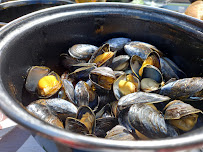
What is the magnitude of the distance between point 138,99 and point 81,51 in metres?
0.44

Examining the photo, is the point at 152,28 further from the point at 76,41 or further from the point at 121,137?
the point at 121,137

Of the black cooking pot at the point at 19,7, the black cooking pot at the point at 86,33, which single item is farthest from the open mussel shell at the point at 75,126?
the black cooking pot at the point at 19,7

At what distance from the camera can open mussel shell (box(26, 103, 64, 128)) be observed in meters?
0.70

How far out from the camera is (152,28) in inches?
41.0

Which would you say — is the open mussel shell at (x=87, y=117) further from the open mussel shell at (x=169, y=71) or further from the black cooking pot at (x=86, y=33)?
the open mussel shell at (x=169, y=71)

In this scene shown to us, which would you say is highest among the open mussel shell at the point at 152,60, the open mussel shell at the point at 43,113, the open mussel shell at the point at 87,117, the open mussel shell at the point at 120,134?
the open mussel shell at the point at 152,60

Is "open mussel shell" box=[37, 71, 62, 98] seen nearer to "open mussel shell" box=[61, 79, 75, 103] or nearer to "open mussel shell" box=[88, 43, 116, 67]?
"open mussel shell" box=[61, 79, 75, 103]

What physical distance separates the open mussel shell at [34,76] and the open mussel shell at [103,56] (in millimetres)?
275

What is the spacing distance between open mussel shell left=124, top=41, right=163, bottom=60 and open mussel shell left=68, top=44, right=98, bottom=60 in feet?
0.67

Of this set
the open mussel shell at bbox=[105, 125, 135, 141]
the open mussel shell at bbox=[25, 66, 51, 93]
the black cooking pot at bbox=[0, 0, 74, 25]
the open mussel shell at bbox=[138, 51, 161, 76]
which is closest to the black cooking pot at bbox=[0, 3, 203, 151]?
the open mussel shell at bbox=[25, 66, 51, 93]

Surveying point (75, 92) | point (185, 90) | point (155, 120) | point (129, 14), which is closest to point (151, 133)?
point (155, 120)

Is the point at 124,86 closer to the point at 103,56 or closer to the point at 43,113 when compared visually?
the point at 103,56

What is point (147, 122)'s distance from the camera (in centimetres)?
69

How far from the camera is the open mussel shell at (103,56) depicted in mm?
989
